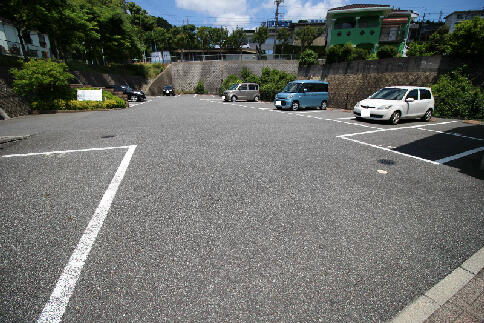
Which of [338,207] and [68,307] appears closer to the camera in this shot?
[68,307]

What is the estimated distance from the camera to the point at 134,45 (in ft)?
112

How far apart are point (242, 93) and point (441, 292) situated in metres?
21.7

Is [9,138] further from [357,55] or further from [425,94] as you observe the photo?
[357,55]

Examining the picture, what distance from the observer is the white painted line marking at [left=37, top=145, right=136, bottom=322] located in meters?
1.69

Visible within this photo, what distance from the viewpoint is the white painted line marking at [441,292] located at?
169 cm

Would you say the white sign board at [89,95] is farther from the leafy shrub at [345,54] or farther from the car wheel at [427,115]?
the leafy shrub at [345,54]

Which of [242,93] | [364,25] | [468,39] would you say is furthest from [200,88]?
[468,39]

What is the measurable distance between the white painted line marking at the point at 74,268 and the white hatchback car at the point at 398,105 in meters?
10.1

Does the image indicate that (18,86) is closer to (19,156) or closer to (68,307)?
(19,156)

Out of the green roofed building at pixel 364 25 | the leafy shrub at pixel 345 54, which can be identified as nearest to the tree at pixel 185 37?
the green roofed building at pixel 364 25

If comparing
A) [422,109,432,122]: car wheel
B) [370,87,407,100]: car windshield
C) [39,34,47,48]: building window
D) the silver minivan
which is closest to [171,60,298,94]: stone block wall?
the silver minivan

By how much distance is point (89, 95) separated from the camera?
14781mm

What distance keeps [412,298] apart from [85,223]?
351 centimetres

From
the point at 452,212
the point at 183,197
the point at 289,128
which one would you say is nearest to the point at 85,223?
the point at 183,197
